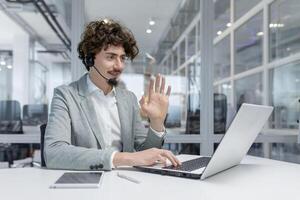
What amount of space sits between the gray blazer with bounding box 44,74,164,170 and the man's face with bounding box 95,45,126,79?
98mm

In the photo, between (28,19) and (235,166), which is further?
(28,19)

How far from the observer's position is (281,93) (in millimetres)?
3328

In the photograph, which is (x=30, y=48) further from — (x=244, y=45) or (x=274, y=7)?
(x=274, y=7)

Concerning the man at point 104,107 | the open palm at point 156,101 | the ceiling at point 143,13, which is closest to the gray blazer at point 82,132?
the man at point 104,107

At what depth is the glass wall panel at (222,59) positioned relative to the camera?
Result: 3244 millimetres

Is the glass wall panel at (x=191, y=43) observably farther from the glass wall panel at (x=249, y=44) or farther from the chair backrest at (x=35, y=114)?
the chair backrest at (x=35, y=114)

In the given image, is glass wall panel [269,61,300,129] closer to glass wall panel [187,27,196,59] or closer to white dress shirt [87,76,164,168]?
glass wall panel [187,27,196,59]

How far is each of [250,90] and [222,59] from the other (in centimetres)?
47

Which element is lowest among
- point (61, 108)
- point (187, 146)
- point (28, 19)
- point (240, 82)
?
point (187, 146)

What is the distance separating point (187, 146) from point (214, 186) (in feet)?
7.01

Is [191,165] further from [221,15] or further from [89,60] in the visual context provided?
[221,15]

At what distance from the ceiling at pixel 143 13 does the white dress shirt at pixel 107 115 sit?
5.49 feet

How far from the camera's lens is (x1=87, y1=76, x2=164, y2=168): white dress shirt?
1511 mm

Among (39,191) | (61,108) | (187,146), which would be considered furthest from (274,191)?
(187,146)
